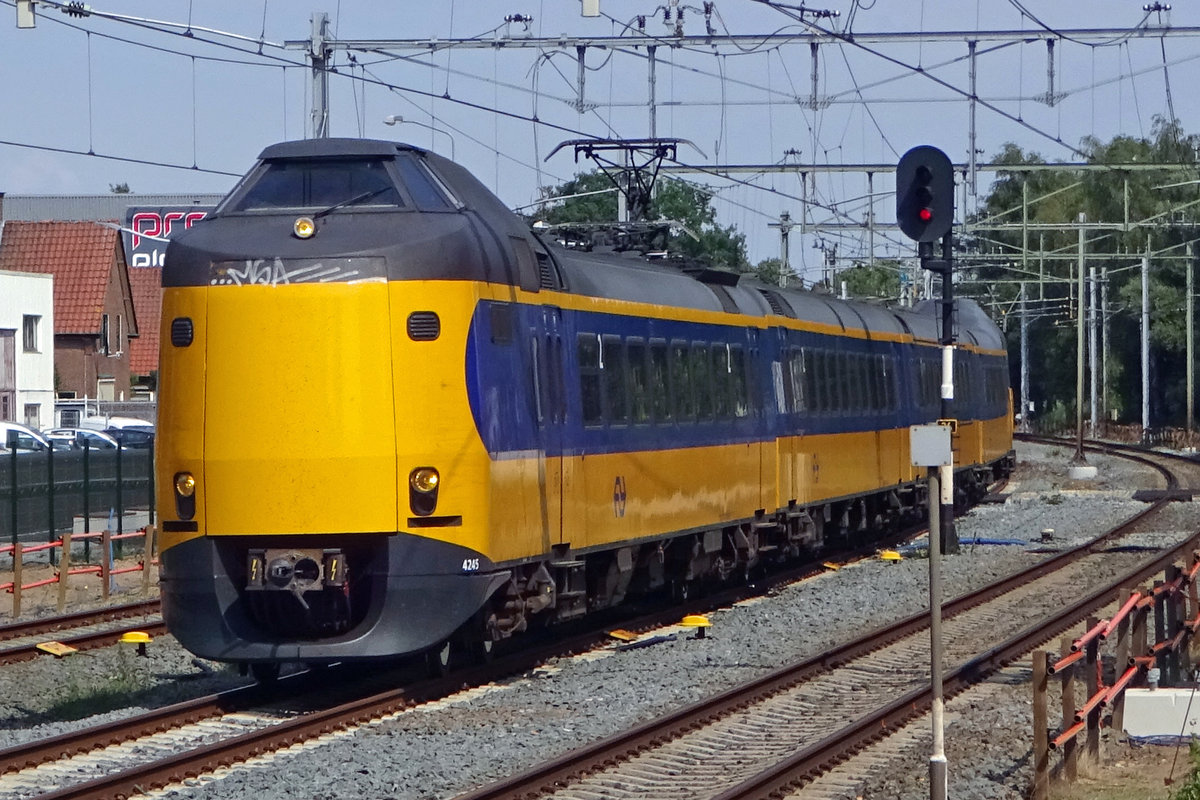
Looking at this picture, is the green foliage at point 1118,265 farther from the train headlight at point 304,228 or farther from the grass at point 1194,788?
the grass at point 1194,788

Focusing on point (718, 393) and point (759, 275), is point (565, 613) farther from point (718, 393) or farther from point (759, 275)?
point (759, 275)

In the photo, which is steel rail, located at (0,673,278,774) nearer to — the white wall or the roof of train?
the roof of train

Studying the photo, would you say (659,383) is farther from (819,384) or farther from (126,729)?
(819,384)

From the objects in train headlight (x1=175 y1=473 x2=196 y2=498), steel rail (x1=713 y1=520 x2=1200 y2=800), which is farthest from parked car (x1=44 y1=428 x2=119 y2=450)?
train headlight (x1=175 y1=473 x2=196 y2=498)

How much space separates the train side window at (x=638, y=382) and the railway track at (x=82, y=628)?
4.90 metres

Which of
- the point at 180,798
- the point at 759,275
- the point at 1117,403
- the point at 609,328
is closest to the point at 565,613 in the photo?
the point at 609,328

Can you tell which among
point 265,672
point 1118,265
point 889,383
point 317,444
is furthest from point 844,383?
point 1118,265

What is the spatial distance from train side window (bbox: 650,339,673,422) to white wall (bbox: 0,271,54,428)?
3155 centimetres

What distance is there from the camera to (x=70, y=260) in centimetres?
5531

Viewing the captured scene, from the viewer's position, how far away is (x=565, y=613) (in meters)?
14.6

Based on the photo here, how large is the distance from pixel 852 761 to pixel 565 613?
424 cm

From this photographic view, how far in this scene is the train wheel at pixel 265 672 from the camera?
42.2 feet

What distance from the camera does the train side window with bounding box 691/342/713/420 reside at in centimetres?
1741

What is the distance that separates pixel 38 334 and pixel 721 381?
106ft
